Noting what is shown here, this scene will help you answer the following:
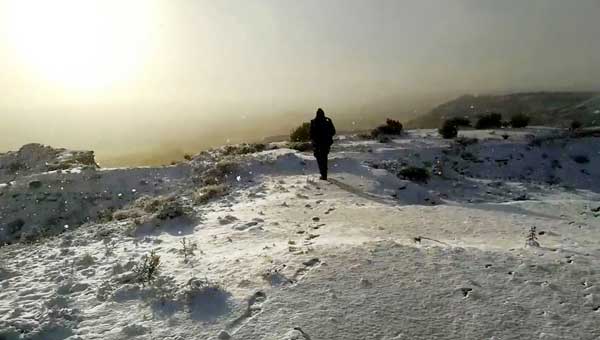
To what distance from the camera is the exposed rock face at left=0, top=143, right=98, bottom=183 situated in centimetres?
2105

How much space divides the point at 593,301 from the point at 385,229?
158 inches

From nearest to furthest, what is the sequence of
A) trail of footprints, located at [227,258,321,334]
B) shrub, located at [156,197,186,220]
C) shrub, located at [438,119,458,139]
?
trail of footprints, located at [227,258,321,334], shrub, located at [156,197,186,220], shrub, located at [438,119,458,139]

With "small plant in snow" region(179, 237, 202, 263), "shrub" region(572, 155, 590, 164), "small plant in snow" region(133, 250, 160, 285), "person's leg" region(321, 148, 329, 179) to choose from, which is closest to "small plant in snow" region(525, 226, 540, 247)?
"small plant in snow" region(179, 237, 202, 263)

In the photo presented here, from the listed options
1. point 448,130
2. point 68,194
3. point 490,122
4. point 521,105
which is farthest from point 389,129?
point 521,105

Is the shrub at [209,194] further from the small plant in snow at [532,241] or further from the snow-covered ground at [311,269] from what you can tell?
the small plant in snow at [532,241]

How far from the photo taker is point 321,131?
1509cm

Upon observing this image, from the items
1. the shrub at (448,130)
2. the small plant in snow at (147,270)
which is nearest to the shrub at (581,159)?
the shrub at (448,130)

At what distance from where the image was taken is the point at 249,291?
6.21m

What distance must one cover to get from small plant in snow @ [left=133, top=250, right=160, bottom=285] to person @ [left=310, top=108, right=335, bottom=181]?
8423 millimetres

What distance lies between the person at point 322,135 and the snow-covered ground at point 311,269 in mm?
983

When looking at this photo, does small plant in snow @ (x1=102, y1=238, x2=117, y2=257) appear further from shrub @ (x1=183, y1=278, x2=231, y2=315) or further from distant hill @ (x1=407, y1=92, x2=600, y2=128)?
distant hill @ (x1=407, y1=92, x2=600, y2=128)

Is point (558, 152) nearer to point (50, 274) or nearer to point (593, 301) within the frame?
point (593, 301)

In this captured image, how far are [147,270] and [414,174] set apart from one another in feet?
38.2

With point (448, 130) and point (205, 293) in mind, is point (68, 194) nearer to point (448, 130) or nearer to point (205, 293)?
point (205, 293)
